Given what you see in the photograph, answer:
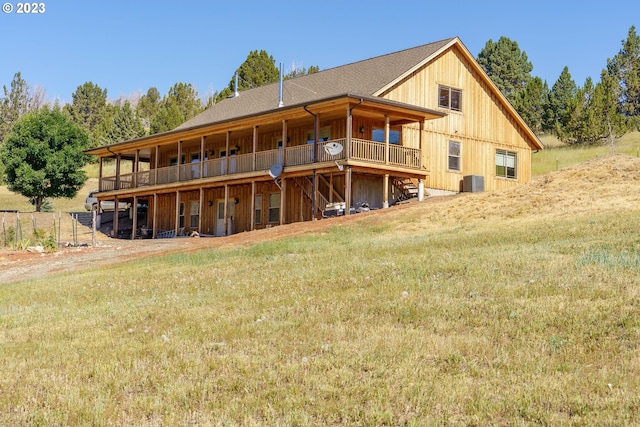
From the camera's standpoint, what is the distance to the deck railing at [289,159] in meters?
27.9

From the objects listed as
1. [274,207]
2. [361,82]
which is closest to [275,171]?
[274,207]

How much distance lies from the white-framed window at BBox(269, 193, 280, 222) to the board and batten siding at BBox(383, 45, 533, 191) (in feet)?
22.1

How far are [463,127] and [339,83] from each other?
6.46m

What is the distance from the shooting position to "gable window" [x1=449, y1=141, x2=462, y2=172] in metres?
33.7

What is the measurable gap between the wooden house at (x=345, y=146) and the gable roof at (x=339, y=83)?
4.2 inches

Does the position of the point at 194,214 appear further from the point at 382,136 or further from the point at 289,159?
the point at 382,136

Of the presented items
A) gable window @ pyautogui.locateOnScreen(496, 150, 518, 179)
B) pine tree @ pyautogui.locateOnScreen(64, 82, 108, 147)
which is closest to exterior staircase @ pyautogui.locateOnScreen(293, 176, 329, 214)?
→ gable window @ pyautogui.locateOnScreen(496, 150, 518, 179)

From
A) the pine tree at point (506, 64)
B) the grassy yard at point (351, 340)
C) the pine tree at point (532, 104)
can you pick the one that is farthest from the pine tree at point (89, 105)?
the grassy yard at point (351, 340)

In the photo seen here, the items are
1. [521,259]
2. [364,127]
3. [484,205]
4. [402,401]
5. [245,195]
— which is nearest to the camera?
[402,401]

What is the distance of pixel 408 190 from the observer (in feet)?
104

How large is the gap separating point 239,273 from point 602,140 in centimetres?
4473

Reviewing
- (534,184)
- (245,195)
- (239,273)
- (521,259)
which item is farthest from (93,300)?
(245,195)

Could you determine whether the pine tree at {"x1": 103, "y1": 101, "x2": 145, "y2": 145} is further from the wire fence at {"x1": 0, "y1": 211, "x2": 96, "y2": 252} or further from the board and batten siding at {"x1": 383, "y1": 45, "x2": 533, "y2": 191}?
the board and batten siding at {"x1": 383, "y1": 45, "x2": 533, "y2": 191}

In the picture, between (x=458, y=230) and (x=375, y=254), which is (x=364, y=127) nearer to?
(x=458, y=230)
